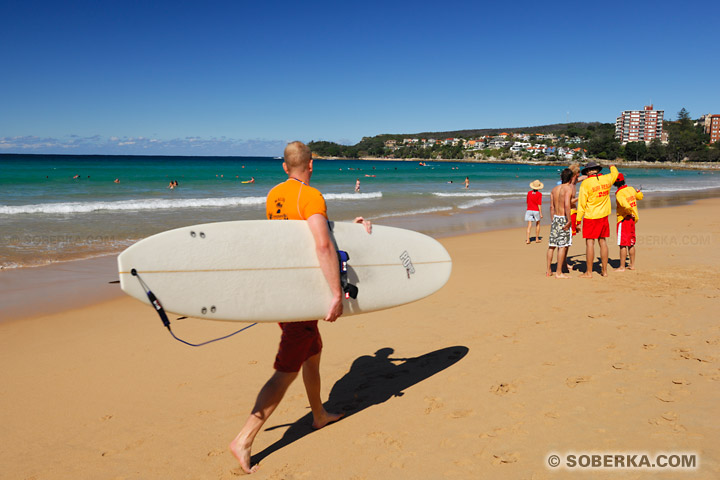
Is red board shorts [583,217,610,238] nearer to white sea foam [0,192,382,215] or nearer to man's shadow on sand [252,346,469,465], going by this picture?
man's shadow on sand [252,346,469,465]

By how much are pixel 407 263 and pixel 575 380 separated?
148 cm

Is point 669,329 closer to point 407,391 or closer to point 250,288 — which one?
point 407,391

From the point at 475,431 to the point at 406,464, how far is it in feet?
1.68

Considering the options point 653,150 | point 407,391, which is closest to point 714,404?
point 407,391

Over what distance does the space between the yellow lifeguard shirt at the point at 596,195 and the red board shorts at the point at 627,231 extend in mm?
577

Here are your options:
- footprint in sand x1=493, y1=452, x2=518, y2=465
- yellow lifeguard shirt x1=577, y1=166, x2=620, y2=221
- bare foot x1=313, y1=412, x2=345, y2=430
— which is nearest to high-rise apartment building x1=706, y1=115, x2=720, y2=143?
yellow lifeguard shirt x1=577, y1=166, x2=620, y2=221

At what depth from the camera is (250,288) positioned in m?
2.80

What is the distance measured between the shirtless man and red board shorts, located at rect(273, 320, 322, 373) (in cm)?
510

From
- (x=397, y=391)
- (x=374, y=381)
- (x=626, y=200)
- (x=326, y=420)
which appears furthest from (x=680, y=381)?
(x=626, y=200)

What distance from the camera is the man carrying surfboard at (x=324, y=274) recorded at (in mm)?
2471

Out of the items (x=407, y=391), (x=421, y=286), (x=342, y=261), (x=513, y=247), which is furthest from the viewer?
(x=513, y=247)

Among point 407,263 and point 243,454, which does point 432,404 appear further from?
point 243,454

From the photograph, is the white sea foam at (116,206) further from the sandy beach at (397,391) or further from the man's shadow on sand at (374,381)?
the man's shadow on sand at (374,381)

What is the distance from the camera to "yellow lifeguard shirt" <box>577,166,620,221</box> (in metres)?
6.48
